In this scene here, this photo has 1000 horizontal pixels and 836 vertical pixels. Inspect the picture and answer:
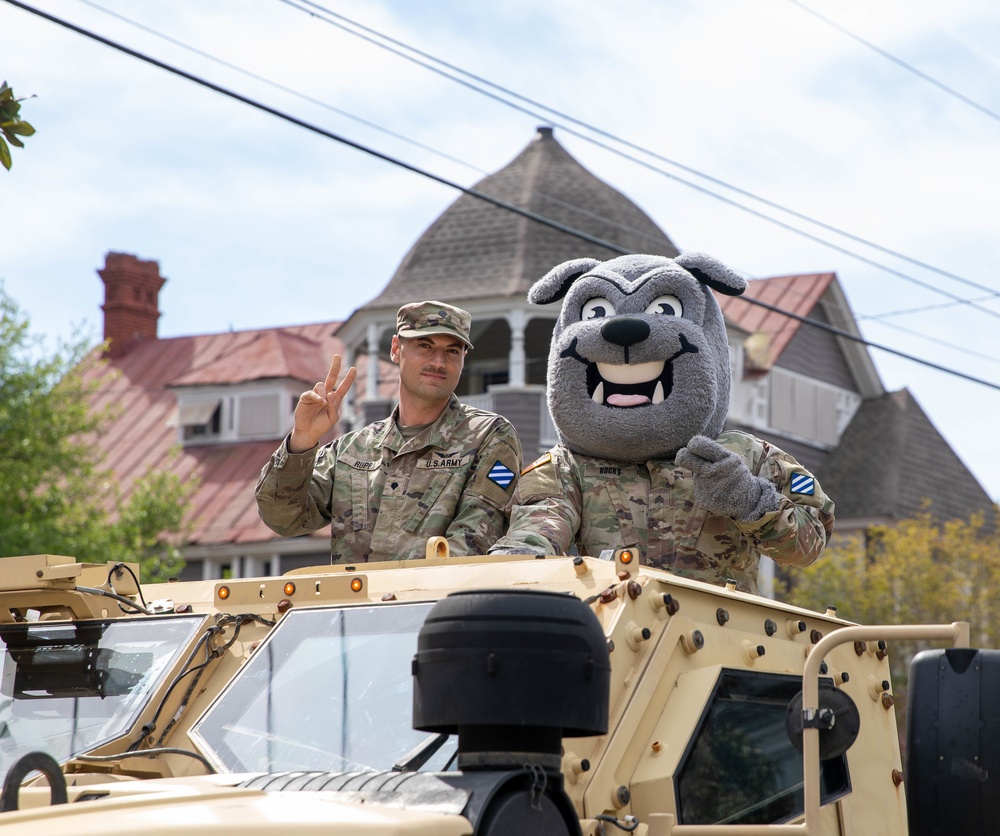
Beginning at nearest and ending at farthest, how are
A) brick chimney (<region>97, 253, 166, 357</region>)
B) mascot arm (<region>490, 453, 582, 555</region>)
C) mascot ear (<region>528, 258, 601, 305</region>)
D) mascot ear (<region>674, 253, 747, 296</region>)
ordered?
mascot arm (<region>490, 453, 582, 555</region>), mascot ear (<region>674, 253, 747, 296</region>), mascot ear (<region>528, 258, 601, 305</region>), brick chimney (<region>97, 253, 166, 357</region>)

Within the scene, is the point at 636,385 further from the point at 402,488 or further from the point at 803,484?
the point at 402,488

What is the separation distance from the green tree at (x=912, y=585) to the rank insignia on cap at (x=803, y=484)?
1792 cm

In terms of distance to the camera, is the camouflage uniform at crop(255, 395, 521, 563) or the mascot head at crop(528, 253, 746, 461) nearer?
the mascot head at crop(528, 253, 746, 461)

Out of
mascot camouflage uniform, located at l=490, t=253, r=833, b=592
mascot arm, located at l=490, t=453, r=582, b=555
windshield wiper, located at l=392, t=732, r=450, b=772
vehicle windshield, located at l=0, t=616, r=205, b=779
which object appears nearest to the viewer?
windshield wiper, located at l=392, t=732, r=450, b=772

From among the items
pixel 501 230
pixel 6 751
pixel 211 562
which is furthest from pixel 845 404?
pixel 6 751

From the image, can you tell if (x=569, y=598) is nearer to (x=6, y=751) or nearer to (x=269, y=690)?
(x=269, y=690)

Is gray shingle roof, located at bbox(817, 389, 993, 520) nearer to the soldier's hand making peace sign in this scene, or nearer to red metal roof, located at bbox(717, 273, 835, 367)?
red metal roof, located at bbox(717, 273, 835, 367)

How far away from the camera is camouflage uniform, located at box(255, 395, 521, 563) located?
5941mm

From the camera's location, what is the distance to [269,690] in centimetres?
425

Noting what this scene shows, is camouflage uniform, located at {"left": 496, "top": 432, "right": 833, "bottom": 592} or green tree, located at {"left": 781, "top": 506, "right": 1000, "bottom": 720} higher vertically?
green tree, located at {"left": 781, "top": 506, "right": 1000, "bottom": 720}

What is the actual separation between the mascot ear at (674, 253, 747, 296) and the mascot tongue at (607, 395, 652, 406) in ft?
2.04

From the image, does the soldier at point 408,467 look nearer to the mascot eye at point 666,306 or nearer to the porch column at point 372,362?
the mascot eye at point 666,306

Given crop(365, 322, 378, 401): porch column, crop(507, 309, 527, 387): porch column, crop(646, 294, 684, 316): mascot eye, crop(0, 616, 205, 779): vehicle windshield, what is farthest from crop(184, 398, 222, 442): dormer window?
crop(0, 616, 205, 779): vehicle windshield

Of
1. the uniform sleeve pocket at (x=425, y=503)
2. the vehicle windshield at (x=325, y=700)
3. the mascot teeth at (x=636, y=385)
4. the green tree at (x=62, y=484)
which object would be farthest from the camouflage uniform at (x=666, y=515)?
the green tree at (x=62, y=484)
